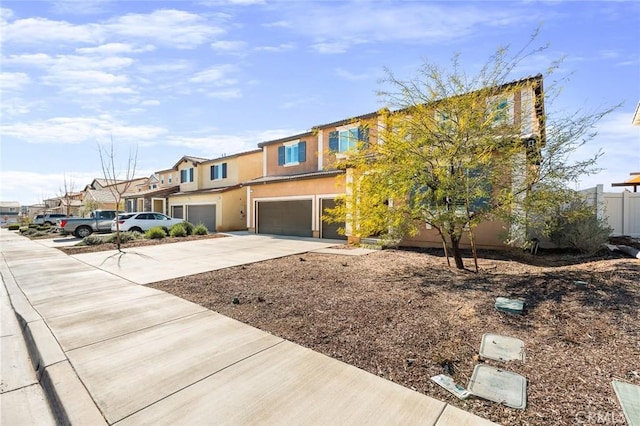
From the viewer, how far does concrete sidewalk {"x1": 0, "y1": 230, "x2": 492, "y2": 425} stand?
2570 millimetres

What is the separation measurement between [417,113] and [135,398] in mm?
7191

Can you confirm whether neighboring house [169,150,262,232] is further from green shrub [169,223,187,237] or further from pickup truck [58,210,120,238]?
pickup truck [58,210,120,238]

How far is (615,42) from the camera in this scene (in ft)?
22.1

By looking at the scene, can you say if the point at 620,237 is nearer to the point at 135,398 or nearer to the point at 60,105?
the point at 135,398

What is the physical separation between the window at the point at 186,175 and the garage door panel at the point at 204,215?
3.54 m

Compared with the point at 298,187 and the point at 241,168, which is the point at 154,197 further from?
the point at 298,187

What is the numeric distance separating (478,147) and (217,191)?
751 inches

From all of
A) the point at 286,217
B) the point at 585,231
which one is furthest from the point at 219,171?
the point at 585,231

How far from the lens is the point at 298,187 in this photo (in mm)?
17859

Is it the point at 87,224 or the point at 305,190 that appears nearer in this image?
the point at 305,190

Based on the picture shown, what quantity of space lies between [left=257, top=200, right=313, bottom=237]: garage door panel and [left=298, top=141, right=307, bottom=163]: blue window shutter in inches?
120

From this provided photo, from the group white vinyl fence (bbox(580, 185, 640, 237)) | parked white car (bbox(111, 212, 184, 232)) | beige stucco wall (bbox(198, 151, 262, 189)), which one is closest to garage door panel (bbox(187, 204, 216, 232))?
beige stucco wall (bbox(198, 151, 262, 189))

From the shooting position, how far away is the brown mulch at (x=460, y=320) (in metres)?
2.86

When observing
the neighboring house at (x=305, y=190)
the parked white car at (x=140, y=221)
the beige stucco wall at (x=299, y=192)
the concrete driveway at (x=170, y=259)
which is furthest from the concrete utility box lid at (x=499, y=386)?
the parked white car at (x=140, y=221)
